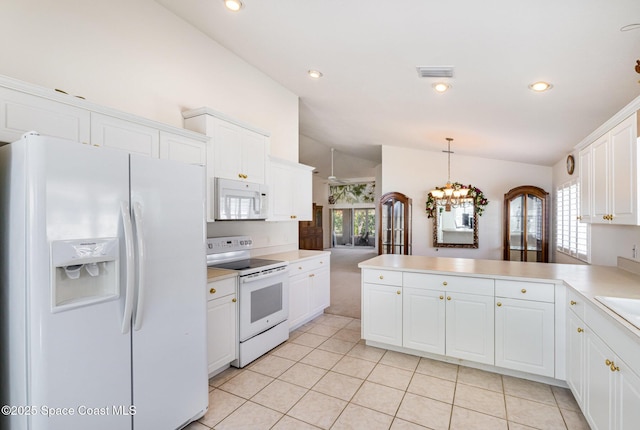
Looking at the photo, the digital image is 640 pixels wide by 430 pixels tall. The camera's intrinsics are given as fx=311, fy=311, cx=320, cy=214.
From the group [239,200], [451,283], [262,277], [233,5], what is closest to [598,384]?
[451,283]

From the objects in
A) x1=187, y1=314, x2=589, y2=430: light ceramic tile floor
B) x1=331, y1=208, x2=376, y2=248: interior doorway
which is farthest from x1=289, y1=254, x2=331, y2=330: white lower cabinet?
x1=331, y1=208, x2=376, y2=248: interior doorway

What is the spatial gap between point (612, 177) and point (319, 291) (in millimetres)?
3280

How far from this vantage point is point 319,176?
12.8 meters

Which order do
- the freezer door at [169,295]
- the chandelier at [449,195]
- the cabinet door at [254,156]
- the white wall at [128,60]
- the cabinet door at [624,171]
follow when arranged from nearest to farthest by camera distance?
the freezer door at [169,295] → the cabinet door at [624,171] → the white wall at [128,60] → the cabinet door at [254,156] → the chandelier at [449,195]

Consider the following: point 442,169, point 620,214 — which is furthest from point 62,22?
point 442,169

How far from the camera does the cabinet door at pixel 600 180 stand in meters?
2.42

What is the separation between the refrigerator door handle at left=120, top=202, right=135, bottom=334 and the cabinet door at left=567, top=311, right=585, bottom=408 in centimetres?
284

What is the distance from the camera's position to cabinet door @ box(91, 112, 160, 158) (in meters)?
2.11

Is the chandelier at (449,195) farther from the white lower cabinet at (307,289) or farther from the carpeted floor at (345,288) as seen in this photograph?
the white lower cabinet at (307,289)

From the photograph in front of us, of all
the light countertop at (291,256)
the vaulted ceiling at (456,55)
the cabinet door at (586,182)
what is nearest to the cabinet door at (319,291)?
the light countertop at (291,256)

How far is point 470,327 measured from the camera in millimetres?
2814

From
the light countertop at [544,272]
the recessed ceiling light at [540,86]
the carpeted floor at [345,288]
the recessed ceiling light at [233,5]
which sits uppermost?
the recessed ceiling light at [233,5]

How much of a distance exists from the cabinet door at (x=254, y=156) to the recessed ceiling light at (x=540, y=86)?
9.11ft

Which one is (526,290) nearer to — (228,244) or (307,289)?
(307,289)
